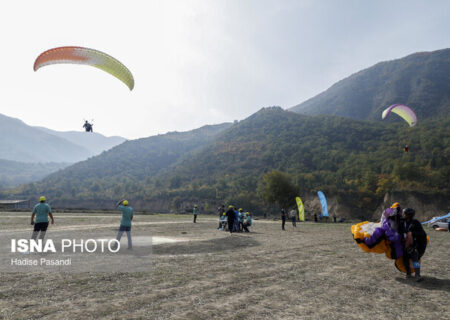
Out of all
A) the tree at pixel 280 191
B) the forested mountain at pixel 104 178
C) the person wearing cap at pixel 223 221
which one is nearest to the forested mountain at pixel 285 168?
the forested mountain at pixel 104 178

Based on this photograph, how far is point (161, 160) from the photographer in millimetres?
187250

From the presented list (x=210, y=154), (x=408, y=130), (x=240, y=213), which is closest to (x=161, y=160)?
(x=210, y=154)

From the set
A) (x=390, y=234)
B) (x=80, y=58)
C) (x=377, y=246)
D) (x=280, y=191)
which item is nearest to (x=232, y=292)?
(x=377, y=246)

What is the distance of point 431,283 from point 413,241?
36.3 inches

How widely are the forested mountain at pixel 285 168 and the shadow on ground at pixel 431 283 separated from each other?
5634 centimetres

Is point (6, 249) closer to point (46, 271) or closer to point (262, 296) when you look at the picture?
point (46, 271)

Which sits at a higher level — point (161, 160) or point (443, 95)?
point (443, 95)

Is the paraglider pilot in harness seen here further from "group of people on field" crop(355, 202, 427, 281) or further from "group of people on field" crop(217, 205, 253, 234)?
"group of people on field" crop(355, 202, 427, 281)

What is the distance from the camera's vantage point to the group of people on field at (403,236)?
627cm

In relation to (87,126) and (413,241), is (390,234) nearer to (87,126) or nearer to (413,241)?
(413,241)

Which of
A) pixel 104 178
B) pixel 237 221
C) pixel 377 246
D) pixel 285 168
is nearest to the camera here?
pixel 377 246

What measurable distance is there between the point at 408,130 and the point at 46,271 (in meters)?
119

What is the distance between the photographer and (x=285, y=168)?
103m

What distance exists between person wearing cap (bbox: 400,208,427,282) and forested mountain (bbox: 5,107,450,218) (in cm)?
5664
